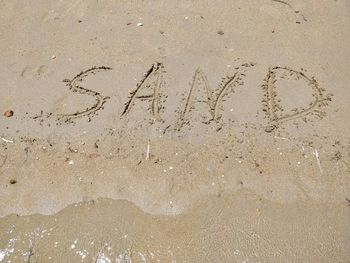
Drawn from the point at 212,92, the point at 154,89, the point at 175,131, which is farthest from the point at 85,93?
the point at 212,92

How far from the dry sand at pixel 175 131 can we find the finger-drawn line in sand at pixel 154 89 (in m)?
0.01

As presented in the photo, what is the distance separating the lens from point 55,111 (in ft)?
14.1

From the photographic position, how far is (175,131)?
4.04 meters

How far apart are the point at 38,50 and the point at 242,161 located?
2.56m

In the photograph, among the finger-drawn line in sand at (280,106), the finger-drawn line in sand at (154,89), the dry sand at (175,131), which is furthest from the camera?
the finger-drawn line in sand at (154,89)

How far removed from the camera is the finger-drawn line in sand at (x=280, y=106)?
4.03m

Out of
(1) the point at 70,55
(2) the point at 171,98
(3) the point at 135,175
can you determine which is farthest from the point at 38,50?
(3) the point at 135,175

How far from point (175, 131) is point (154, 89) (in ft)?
1.80

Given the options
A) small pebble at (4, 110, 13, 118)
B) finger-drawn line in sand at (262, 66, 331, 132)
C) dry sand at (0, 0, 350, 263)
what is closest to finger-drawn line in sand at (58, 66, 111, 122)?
dry sand at (0, 0, 350, 263)

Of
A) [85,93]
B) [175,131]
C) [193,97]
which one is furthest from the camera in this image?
[85,93]

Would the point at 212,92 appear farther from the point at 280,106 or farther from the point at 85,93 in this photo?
the point at 85,93

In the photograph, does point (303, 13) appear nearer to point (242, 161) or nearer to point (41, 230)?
point (242, 161)

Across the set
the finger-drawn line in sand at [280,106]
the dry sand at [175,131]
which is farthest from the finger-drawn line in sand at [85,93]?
the finger-drawn line in sand at [280,106]

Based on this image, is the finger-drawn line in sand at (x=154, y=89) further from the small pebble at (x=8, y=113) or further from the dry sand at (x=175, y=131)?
the small pebble at (x=8, y=113)
